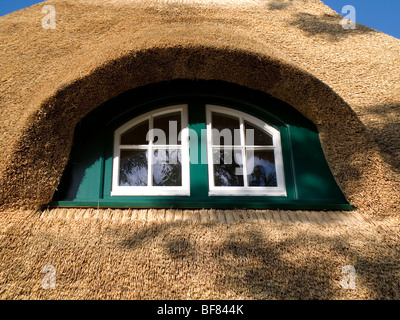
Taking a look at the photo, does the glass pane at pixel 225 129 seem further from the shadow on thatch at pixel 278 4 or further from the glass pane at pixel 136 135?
the shadow on thatch at pixel 278 4

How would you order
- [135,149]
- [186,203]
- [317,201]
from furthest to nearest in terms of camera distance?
1. [135,149]
2. [317,201]
3. [186,203]

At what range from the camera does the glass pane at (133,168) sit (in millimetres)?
2068

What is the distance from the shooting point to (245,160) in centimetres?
213

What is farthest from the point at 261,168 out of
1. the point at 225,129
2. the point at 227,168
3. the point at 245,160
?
the point at 225,129

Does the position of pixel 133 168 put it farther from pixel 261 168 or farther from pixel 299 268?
pixel 299 268

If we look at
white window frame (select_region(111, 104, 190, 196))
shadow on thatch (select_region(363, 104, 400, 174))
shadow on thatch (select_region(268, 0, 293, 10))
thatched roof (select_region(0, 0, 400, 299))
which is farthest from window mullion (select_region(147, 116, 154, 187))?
shadow on thatch (select_region(268, 0, 293, 10))

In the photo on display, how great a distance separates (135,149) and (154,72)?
22.8 inches

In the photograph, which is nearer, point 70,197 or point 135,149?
point 70,197

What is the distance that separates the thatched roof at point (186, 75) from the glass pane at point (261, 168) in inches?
16.0

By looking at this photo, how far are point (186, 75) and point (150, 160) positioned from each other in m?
0.67

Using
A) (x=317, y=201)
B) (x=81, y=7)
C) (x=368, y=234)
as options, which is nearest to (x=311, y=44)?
(x=317, y=201)

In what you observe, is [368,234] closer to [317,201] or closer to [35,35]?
[317,201]

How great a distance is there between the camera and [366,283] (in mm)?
1440
